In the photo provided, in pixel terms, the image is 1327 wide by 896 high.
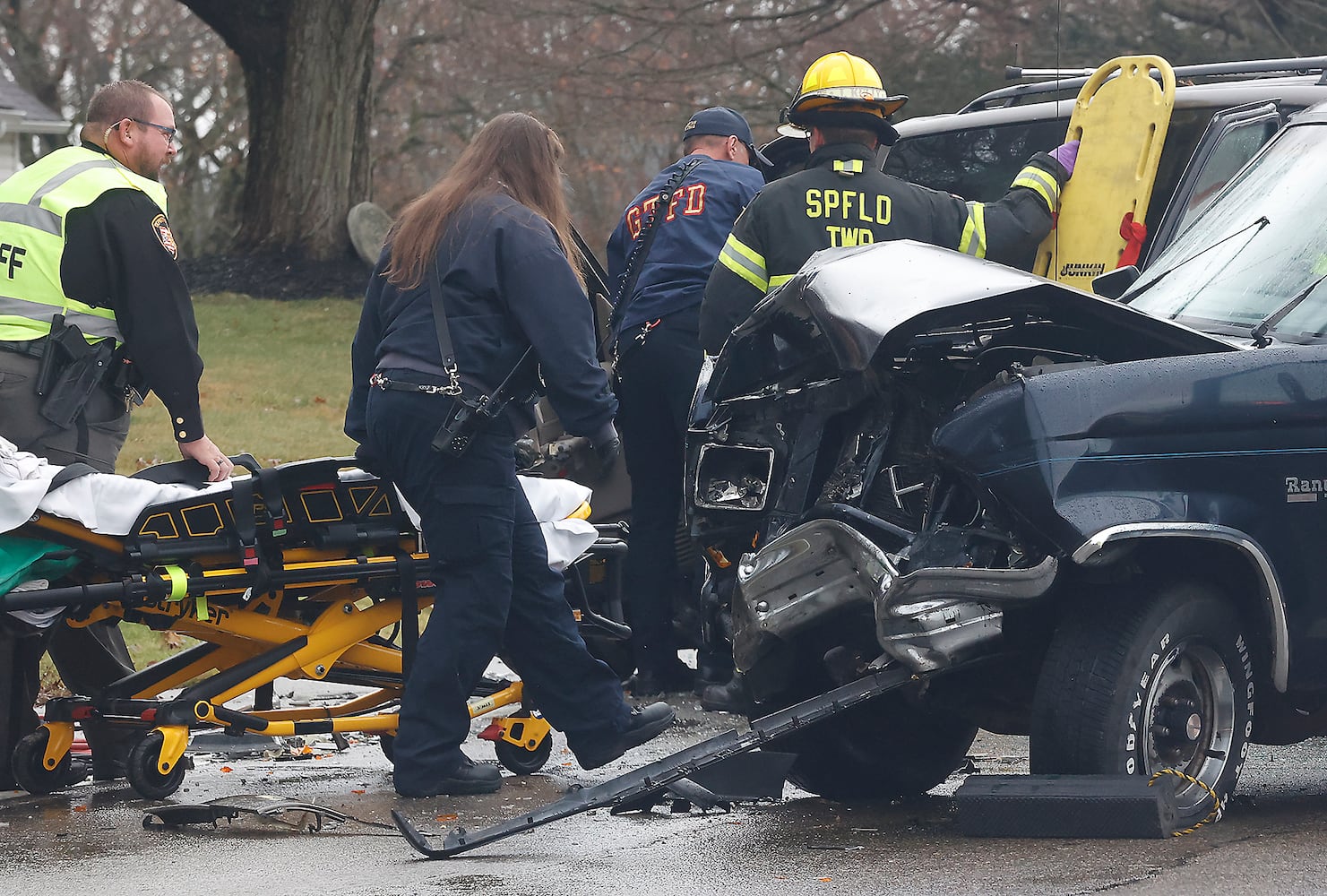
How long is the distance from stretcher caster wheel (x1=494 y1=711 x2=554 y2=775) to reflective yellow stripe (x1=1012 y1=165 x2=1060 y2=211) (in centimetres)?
253

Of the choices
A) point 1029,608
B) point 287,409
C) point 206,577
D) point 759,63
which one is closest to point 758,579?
point 1029,608

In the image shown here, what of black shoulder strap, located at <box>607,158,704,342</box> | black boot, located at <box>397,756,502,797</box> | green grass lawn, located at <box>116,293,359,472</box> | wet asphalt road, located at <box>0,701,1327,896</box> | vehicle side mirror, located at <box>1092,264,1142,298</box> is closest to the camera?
wet asphalt road, located at <box>0,701,1327,896</box>

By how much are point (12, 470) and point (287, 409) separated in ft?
31.3

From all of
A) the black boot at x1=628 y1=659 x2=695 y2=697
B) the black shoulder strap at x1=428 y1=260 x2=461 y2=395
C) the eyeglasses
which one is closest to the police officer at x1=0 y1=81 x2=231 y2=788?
the eyeglasses

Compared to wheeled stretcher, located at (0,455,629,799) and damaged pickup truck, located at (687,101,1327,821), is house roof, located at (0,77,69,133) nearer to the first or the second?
wheeled stretcher, located at (0,455,629,799)

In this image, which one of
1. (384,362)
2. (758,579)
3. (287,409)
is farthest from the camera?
(287,409)

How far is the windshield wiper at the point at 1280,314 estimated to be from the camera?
4754 mm

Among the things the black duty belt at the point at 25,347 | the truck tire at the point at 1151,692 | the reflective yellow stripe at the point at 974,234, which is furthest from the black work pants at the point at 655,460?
the truck tire at the point at 1151,692

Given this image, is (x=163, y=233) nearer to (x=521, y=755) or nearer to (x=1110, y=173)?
(x=521, y=755)

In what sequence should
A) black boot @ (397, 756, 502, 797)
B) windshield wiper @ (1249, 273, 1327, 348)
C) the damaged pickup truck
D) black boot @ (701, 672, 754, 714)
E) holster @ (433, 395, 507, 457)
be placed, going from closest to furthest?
the damaged pickup truck
windshield wiper @ (1249, 273, 1327, 348)
black boot @ (701, 672, 754, 714)
holster @ (433, 395, 507, 457)
black boot @ (397, 756, 502, 797)

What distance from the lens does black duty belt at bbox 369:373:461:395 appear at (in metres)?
5.31

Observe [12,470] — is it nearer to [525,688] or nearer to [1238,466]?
[525,688]

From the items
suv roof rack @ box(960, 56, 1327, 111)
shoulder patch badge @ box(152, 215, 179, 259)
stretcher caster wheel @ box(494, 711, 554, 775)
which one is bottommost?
stretcher caster wheel @ box(494, 711, 554, 775)

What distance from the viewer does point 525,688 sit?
222 inches
